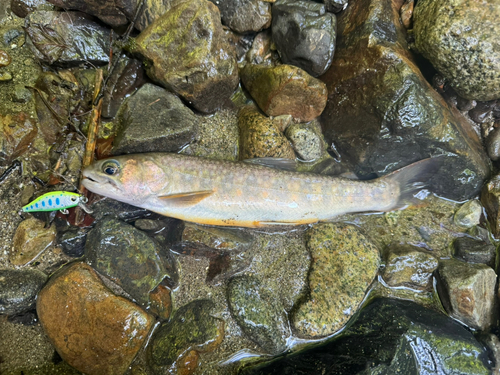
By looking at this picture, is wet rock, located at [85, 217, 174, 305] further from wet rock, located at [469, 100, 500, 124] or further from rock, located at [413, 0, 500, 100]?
wet rock, located at [469, 100, 500, 124]

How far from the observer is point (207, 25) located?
3756 millimetres

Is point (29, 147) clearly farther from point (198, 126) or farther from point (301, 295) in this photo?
point (301, 295)

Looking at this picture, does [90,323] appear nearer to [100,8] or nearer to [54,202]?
[54,202]

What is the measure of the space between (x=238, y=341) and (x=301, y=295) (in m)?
0.95

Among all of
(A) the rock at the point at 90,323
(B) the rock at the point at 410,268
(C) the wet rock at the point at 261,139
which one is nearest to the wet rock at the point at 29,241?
(A) the rock at the point at 90,323

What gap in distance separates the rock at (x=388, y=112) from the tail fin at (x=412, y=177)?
10 centimetres

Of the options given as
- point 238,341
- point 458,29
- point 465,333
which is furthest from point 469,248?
point 238,341

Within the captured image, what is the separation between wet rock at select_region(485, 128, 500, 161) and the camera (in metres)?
4.31

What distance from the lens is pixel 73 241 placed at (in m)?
3.57

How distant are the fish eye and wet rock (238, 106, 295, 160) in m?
1.65

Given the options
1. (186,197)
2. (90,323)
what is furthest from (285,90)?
(90,323)

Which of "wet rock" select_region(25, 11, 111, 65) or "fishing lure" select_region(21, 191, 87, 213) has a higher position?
"wet rock" select_region(25, 11, 111, 65)

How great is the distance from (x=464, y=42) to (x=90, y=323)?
549cm

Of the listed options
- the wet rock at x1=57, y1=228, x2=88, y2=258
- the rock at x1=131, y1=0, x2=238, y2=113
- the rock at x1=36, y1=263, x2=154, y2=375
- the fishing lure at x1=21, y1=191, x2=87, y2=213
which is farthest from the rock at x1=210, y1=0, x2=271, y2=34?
the rock at x1=36, y1=263, x2=154, y2=375
